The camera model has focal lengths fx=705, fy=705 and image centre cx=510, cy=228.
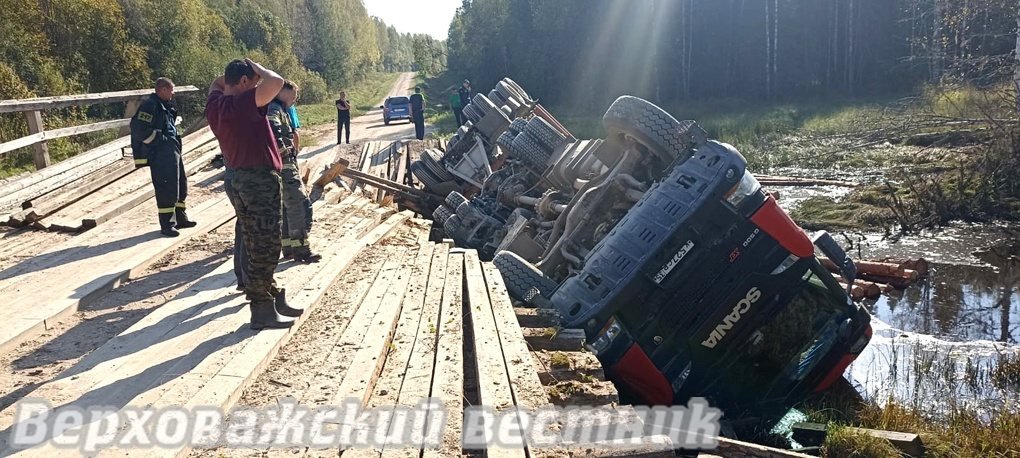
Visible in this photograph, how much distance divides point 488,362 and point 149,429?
161 centimetres

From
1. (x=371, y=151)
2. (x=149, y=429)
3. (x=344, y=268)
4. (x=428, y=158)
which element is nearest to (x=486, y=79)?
(x=371, y=151)

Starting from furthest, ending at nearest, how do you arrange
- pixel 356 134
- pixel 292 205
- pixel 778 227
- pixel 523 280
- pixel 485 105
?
pixel 356 134, pixel 485 105, pixel 292 205, pixel 523 280, pixel 778 227

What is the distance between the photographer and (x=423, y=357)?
3861mm

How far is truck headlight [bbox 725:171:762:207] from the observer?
5035mm

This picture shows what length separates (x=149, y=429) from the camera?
2.93 meters

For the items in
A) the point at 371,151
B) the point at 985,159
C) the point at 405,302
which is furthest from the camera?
the point at 371,151

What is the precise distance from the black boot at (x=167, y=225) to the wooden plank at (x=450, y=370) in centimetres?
312

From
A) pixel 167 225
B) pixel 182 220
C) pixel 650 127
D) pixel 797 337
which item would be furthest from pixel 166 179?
pixel 797 337

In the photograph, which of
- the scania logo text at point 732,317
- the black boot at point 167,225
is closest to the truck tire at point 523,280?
the scania logo text at point 732,317

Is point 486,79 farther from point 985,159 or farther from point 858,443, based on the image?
point 858,443

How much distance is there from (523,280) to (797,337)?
2117 mm

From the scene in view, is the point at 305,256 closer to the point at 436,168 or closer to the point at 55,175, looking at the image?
the point at 55,175

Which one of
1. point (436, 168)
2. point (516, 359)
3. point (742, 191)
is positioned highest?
point (742, 191)

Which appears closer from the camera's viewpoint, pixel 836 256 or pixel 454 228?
pixel 836 256
